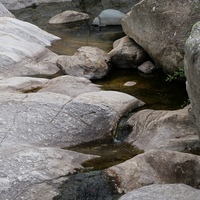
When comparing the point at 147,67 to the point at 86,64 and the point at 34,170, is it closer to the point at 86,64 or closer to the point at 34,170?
the point at 86,64

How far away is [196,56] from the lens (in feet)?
19.1

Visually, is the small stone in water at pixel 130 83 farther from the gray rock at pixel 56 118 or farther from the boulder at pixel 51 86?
the gray rock at pixel 56 118

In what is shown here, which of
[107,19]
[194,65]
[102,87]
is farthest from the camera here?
[107,19]

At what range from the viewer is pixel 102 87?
11234mm

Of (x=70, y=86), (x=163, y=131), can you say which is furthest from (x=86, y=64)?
(x=163, y=131)

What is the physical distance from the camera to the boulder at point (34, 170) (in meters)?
6.70

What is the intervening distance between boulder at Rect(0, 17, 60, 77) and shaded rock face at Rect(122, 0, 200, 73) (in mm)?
2426

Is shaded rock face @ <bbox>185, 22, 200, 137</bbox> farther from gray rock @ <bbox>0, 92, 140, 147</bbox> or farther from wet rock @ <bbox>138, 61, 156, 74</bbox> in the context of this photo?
wet rock @ <bbox>138, 61, 156, 74</bbox>

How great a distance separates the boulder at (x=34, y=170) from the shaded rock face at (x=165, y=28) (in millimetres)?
4680

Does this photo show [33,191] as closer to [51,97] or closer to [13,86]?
[51,97]

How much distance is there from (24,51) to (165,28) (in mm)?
3841

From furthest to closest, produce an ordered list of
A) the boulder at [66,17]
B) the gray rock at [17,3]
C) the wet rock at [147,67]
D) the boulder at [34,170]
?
the gray rock at [17,3] → the boulder at [66,17] → the wet rock at [147,67] → the boulder at [34,170]

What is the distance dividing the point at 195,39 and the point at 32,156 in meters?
2.92

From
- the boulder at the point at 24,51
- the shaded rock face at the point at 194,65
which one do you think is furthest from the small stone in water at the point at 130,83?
the shaded rock face at the point at 194,65
